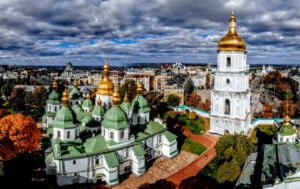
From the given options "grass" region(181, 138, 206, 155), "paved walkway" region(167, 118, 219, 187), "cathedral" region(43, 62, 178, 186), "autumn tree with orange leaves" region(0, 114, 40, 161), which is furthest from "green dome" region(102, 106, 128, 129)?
"grass" region(181, 138, 206, 155)

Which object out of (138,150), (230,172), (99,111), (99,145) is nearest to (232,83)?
(230,172)

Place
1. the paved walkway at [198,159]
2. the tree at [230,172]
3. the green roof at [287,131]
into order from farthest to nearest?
the paved walkway at [198,159]
the green roof at [287,131]
the tree at [230,172]

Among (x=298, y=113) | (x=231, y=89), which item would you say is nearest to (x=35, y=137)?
(x=231, y=89)

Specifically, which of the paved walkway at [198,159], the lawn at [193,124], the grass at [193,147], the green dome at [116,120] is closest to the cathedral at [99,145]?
the green dome at [116,120]

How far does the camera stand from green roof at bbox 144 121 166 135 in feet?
94.0

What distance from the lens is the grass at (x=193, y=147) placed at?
30847 millimetres

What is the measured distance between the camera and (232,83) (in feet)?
106

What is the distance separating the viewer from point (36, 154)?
29500 mm

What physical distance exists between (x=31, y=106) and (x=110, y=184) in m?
31.2

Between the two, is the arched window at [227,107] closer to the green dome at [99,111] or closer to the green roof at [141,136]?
the green roof at [141,136]

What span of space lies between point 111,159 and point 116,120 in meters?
3.28

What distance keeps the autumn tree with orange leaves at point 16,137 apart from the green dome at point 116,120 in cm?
870

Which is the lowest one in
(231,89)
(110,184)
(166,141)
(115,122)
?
(110,184)

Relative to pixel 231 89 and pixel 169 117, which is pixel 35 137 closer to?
pixel 169 117
